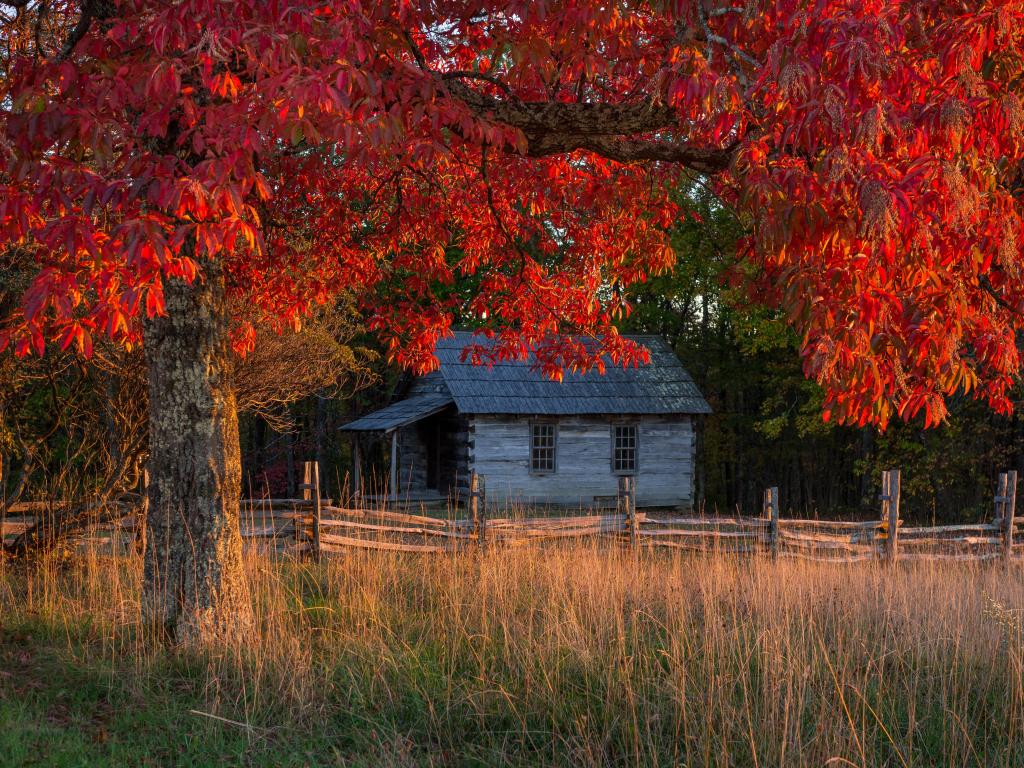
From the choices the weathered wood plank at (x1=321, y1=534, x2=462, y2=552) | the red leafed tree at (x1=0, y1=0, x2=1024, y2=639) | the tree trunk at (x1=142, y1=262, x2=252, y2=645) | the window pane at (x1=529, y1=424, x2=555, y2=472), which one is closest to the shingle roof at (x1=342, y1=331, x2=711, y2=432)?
the window pane at (x1=529, y1=424, x2=555, y2=472)

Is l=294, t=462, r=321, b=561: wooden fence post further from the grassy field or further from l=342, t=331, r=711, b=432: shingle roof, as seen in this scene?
l=342, t=331, r=711, b=432: shingle roof

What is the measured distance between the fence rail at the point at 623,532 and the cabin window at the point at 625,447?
972 centimetres

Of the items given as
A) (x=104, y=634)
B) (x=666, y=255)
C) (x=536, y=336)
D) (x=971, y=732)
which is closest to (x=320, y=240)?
(x=536, y=336)

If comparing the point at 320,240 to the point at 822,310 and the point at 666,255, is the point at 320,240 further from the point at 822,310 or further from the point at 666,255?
A: the point at 822,310

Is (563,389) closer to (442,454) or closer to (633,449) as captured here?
(633,449)

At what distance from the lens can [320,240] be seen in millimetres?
9531

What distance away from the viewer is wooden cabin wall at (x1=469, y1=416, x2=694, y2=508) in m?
24.2

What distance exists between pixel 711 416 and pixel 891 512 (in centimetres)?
1913

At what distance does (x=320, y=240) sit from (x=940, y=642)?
21.4ft

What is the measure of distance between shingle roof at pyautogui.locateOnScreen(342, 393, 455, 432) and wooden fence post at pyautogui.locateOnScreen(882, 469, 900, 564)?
40.6ft

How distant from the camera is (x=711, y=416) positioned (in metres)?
33.2

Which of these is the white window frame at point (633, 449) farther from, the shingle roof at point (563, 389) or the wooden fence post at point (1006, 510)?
the wooden fence post at point (1006, 510)

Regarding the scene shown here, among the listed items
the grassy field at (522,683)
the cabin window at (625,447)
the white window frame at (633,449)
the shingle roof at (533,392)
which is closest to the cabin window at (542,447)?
the shingle roof at (533,392)

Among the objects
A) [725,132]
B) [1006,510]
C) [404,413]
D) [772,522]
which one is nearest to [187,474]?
[725,132]
